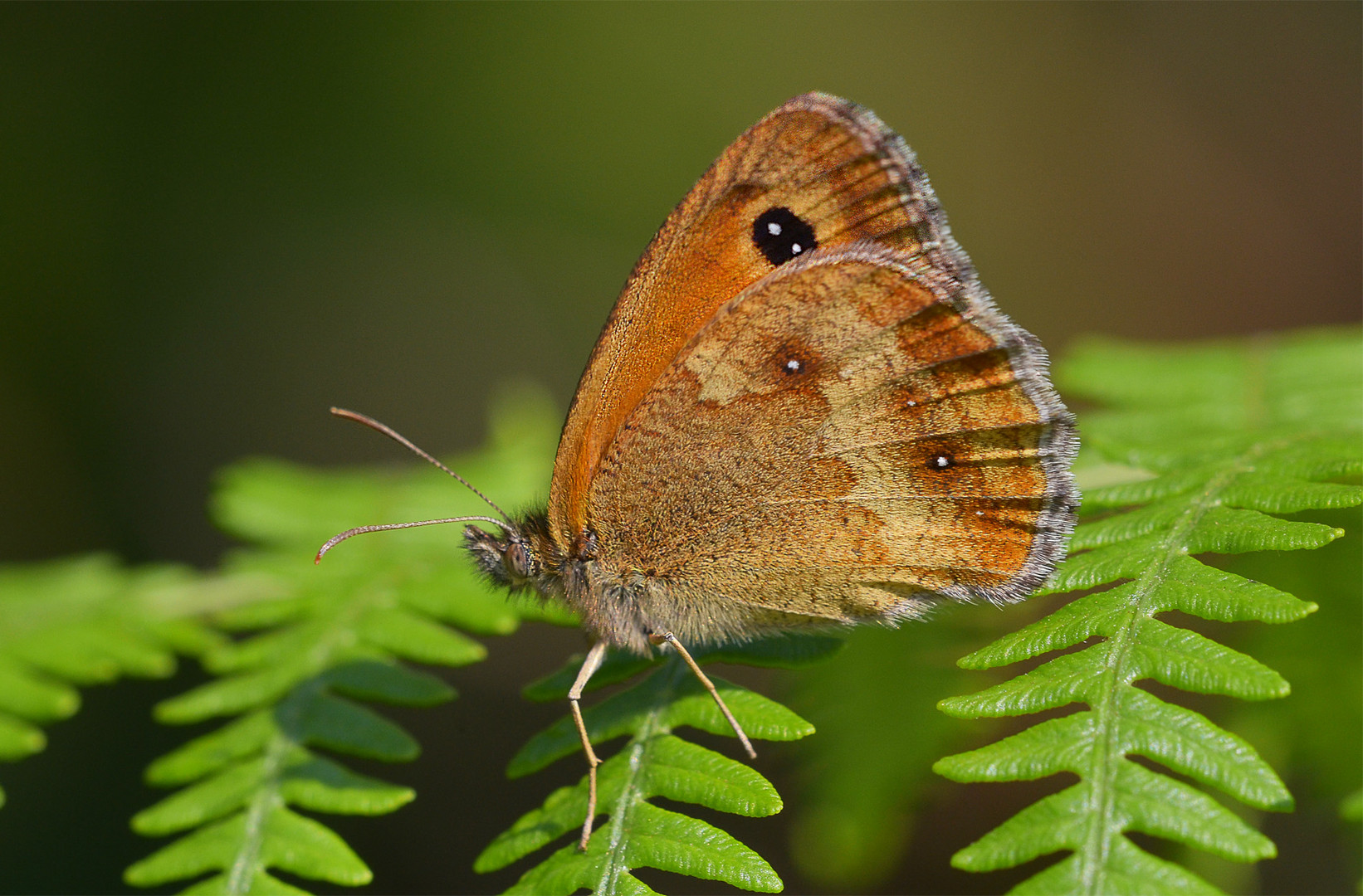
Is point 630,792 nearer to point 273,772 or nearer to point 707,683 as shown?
point 707,683

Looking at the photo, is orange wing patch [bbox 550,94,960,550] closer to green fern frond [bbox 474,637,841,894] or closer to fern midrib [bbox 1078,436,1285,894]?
green fern frond [bbox 474,637,841,894]

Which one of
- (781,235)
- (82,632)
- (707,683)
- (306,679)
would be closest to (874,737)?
(707,683)

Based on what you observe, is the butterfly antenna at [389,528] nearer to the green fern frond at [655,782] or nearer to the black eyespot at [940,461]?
the green fern frond at [655,782]

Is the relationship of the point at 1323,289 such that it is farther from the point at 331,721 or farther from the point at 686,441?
the point at 331,721

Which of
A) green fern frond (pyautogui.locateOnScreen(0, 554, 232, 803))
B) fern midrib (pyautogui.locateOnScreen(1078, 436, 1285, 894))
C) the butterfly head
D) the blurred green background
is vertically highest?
the blurred green background

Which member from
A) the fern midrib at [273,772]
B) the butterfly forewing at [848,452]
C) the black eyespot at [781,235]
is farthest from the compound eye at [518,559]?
the black eyespot at [781,235]

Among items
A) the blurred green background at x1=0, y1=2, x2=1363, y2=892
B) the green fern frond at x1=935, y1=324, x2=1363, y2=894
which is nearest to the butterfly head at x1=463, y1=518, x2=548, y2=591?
the green fern frond at x1=935, y1=324, x2=1363, y2=894
